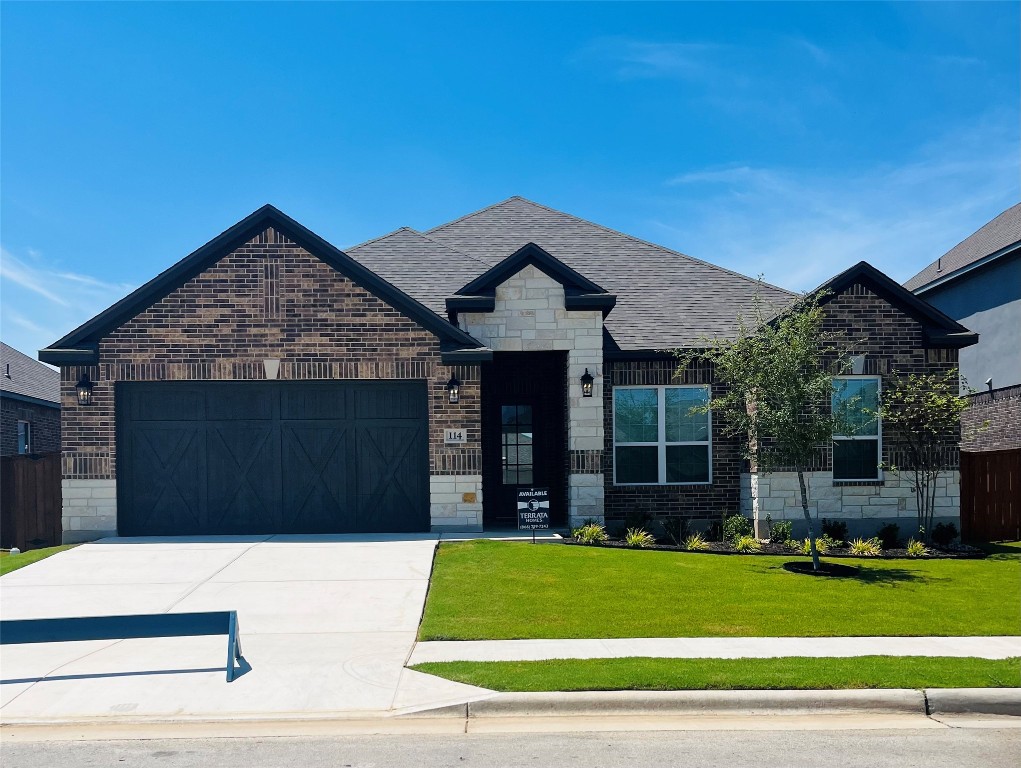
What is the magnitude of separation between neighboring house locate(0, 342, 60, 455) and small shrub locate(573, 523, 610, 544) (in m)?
18.2

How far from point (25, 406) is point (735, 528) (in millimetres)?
22314

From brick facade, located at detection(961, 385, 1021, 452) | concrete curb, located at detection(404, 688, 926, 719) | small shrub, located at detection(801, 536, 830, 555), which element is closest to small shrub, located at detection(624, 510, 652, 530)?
small shrub, located at detection(801, 536, 830, 555)

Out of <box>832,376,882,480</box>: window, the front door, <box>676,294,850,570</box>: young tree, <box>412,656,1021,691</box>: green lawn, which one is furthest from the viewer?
the front door

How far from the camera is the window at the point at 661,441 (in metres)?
16.9

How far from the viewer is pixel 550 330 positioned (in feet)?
53.8

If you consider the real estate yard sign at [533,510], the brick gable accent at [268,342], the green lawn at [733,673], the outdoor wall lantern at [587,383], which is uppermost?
the brick gable accent at [268,342]

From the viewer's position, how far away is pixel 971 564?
46.3 ft

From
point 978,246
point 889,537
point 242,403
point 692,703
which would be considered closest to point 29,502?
point 242,403

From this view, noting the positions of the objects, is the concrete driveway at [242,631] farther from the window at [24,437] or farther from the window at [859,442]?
the window at [24,437]

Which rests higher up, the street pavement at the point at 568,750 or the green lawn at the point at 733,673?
the green lawn at the point at 733,673

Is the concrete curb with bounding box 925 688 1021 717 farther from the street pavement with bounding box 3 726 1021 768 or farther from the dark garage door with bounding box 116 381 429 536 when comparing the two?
the dark garage door with bounding box 116 381 429 536

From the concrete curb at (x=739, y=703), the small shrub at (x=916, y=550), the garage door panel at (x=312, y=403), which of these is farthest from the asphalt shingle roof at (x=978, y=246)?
the concrete curb at (x=739, y=703)

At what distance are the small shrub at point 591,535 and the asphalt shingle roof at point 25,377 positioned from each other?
18369mm

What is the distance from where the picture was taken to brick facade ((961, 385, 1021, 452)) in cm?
2178
